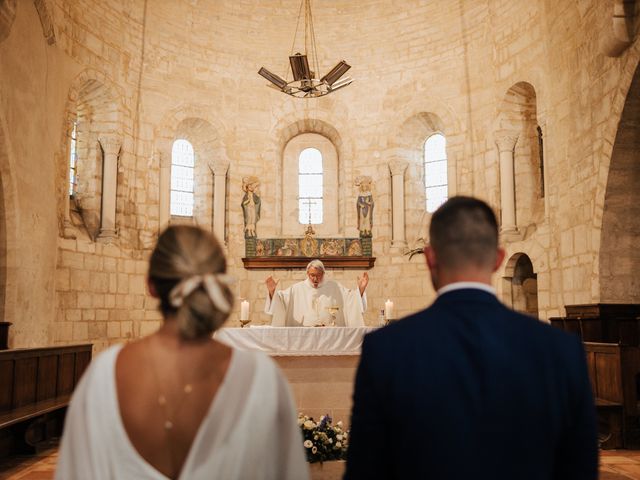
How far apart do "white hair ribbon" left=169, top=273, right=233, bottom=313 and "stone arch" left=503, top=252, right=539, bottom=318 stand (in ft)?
34.5

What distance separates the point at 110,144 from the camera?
39.8ft

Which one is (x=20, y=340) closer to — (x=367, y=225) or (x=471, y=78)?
(x=367, y=225)

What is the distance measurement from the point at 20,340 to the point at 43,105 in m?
3.64

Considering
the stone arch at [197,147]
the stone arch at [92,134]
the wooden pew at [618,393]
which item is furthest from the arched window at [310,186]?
the wooden pew at [618,393]

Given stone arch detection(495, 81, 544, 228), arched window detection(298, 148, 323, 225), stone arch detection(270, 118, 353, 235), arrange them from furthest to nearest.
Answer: arched window detection(298, 148, 323, 225)
stone arch detection(270, 118, 353, 235)
stone arch detection(495, 81, 544, 228)

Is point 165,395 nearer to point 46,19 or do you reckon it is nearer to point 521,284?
point 46,19

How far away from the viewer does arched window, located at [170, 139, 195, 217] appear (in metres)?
13.8

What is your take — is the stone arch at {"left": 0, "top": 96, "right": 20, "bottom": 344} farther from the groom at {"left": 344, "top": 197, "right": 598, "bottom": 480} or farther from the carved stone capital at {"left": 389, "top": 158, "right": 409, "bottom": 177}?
the groom at {"left": 344, "top": 197, "right": 598, "bottom": 480}

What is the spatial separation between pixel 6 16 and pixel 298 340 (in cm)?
559

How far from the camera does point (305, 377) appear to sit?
6285 millimetres

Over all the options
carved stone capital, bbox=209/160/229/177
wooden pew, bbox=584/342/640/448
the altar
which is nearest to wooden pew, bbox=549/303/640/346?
wooden pew, bbox=584/342/640/448

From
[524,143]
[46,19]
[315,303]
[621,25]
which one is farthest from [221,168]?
[621,25]

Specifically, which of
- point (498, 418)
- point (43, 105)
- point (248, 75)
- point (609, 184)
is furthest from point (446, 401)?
point (248, 75)

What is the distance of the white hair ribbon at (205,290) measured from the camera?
1736 millimetres
